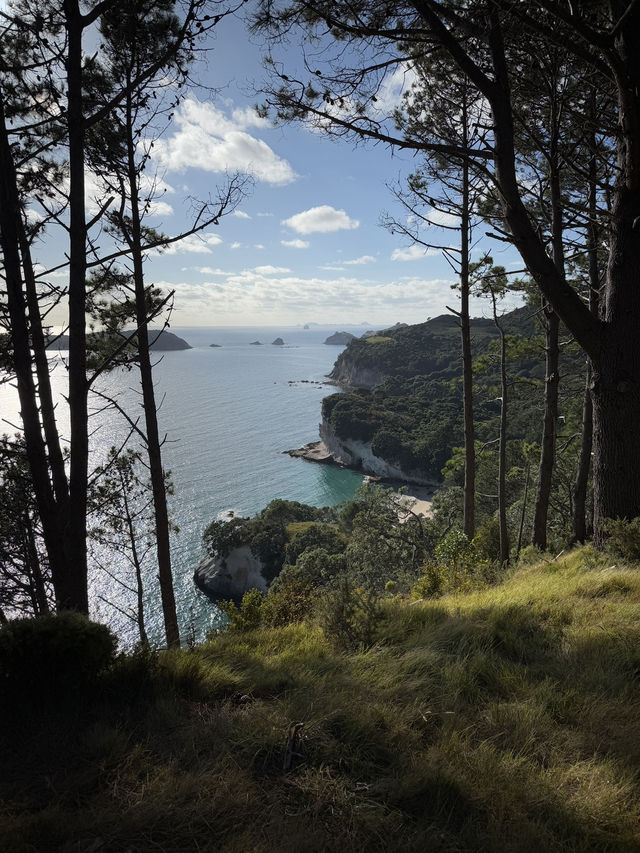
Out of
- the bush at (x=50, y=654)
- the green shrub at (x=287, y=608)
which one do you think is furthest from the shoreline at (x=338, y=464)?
the bush at (x=50, y=654)

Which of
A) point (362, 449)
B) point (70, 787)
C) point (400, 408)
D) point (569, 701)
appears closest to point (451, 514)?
point (569, 701)

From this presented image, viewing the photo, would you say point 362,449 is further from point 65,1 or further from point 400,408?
point 65,1

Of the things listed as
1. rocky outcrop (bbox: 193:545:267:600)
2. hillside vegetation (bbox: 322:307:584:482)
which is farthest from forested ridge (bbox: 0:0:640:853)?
rocky outcrop (bbox: 193:545:267:600)

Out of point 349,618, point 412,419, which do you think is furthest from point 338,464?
point 349,618

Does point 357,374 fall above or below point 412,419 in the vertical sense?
above

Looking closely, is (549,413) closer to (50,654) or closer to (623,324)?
(623,324)

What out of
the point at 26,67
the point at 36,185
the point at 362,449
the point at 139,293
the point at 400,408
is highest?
the point at 26,67
